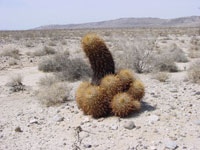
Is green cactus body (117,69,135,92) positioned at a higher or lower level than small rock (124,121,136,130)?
higher

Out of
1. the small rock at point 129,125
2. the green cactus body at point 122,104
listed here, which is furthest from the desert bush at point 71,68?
the small rock at point 129,125

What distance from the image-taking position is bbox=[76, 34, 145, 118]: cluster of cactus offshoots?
196 inches

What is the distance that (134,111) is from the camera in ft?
17.1

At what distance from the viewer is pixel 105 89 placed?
512cm

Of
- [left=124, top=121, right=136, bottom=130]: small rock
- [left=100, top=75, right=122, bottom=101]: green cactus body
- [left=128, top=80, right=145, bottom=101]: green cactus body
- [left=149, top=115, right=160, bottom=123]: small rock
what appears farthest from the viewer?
[left=128, top=80, right=145, bottom=101]: green cactus body

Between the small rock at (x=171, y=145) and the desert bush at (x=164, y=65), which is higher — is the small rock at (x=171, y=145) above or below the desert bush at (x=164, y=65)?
below

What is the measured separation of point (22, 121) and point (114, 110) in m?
2.22

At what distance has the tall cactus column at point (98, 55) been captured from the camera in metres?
5.17

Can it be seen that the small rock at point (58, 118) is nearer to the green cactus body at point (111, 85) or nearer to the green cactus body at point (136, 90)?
the green cactus body at point (111, 85)

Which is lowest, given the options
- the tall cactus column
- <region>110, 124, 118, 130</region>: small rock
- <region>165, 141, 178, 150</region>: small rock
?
<region>165, 141, 178, 150</region>: small rock

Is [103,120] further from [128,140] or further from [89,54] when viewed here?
[89,54]

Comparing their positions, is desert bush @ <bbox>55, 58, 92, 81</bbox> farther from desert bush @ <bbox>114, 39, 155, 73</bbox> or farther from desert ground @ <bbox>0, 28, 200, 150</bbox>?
desert bush @ <bbox>114, 39, 155, 73</bbox>

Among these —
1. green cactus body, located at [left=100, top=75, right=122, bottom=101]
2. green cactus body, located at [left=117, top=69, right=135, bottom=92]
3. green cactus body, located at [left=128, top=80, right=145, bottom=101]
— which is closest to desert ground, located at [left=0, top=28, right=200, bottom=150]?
green cactus body, located at [left=128, top=80, right=145, bottom=101]

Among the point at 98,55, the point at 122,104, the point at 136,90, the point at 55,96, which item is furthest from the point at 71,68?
the point at 122,104
